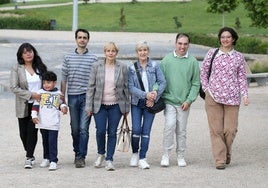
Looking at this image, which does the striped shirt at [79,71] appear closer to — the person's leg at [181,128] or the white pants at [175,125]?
the white pants at [175,125]

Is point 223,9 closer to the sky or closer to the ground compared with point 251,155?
closer to the sky

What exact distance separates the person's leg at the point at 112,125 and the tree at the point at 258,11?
12.3 metres

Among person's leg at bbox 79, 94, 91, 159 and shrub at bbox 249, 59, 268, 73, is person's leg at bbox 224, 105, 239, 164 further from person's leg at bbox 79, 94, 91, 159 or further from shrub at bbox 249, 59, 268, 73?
shrub at bbox 249, 59, 268, 73

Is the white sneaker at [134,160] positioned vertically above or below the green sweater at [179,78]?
below

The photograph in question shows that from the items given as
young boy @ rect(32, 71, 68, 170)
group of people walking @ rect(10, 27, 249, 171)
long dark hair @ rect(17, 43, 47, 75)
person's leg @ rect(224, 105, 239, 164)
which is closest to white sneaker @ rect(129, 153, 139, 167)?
group of people walking @ rect(10, 27, 249, 171)

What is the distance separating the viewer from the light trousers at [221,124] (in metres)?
10.3

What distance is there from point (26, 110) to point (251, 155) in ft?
11.0

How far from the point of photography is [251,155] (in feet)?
37.2

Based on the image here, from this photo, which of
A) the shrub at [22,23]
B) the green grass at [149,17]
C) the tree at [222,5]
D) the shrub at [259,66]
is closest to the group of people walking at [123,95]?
the tree at [222,5]

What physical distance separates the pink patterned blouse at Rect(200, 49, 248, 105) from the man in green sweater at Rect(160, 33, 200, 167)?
21cm

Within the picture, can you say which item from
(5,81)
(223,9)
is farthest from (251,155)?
(223,9)

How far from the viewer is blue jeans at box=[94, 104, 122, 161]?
10031 mm

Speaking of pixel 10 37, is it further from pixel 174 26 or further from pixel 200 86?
pixel 200 86

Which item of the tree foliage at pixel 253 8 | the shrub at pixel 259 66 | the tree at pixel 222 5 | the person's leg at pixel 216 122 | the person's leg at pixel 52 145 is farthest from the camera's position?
the shrub at pixel 259 66
